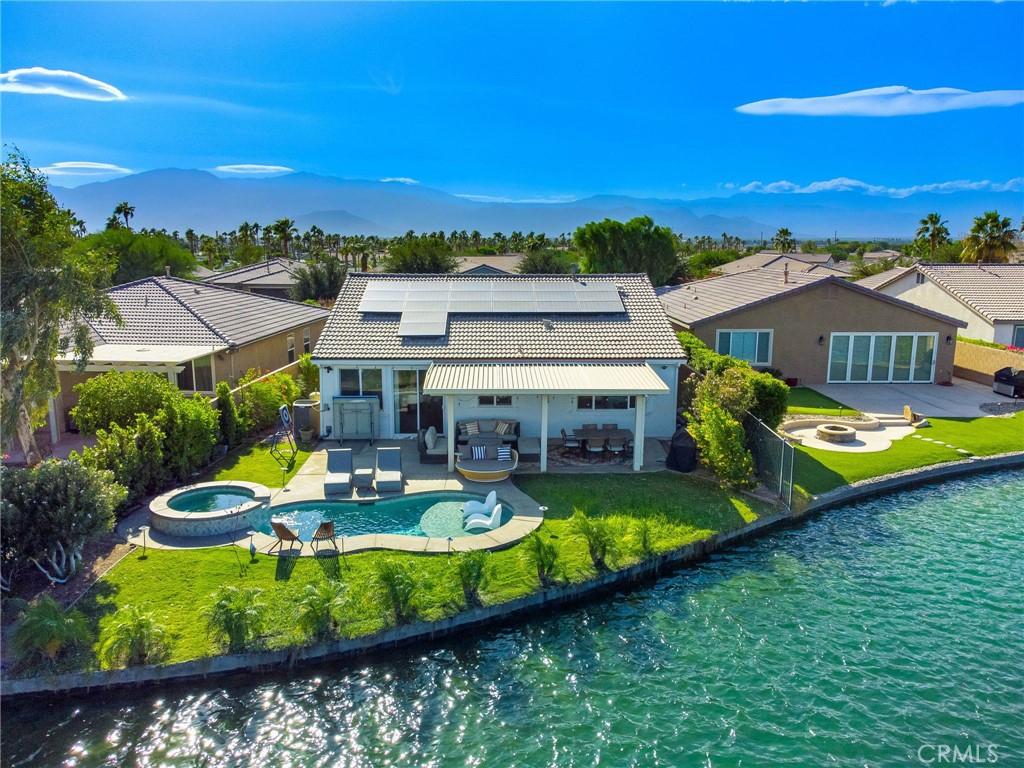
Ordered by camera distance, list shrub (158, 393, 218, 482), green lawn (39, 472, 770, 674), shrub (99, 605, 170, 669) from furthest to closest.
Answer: shrub (158, 393, 218, 482), green lawn (39, 472, 770, 674), shrub (99, 605, 170, 669)

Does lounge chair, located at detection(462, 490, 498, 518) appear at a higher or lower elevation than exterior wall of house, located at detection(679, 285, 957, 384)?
lower

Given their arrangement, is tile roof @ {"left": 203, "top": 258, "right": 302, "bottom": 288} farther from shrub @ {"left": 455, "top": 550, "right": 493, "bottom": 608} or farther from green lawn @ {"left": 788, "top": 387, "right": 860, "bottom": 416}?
shrub @ {"left": 455, "top": 550, "right": 493, "bottom": 608}

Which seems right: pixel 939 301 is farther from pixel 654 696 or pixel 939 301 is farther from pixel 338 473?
pixel 654 696

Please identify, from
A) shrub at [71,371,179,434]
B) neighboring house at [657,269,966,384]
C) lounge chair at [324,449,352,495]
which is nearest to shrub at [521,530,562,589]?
lounge chair at [324,449,352,495]

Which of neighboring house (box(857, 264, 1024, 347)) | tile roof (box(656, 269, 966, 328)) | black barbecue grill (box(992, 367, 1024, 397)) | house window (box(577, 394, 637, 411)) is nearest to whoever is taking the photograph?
house window (box(577, 394, 637, 411))

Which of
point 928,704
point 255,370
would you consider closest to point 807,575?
point 928,704

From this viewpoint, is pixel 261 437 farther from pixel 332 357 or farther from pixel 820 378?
pixel 820 378

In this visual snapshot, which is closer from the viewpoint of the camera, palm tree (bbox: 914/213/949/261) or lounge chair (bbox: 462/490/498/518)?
lounge chair (bbox: 462/490/498/518)
